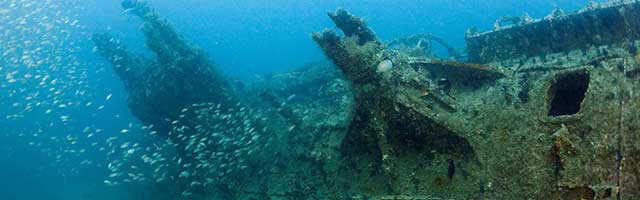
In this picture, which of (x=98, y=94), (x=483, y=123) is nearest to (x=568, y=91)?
(x=483, y=123)

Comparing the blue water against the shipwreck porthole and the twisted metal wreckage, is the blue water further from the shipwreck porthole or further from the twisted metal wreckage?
the shipwreck porthole

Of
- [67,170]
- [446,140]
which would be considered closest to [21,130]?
[67,170]

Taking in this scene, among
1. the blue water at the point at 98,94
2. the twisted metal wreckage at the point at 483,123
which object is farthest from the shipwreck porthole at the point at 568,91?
the blue water at the point at 98,94

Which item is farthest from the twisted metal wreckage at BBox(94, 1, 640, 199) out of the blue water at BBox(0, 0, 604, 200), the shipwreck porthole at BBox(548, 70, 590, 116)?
the blue water at BBox(0, 0, 604, 200)

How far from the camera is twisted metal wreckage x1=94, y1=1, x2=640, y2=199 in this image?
15.3 feet

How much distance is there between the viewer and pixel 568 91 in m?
5.82

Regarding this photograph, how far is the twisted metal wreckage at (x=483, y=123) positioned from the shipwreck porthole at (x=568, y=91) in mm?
16

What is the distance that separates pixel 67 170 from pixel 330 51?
45.7 meters

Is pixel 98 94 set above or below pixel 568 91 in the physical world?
above

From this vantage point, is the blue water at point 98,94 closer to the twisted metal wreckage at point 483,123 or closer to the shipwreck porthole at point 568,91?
the twisted metal wreckage at point 483,123

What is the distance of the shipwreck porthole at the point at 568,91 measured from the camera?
5.46 meters

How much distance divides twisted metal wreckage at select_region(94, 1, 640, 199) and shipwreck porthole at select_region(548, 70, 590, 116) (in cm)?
2

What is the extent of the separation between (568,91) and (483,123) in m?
1.23

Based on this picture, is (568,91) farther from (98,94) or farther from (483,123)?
(98,94)
